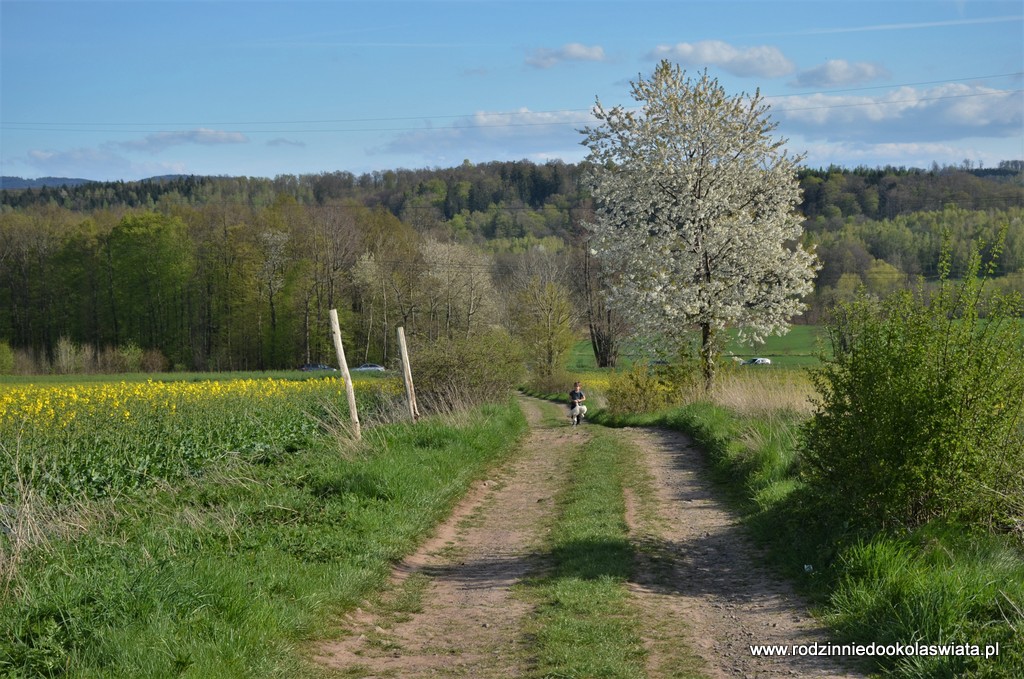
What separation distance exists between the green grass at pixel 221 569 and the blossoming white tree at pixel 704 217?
12.9m

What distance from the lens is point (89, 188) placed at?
13975 cm

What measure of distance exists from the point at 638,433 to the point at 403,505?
1102 centimetres

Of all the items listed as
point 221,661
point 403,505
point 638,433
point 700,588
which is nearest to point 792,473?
point 700,588

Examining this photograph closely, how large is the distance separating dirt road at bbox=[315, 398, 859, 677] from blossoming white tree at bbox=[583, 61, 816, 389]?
1237 cm

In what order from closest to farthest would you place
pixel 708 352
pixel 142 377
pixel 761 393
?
1. pixel 761 393
2. pixel 708 352
3. pixel 142 377

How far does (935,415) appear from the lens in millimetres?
7277

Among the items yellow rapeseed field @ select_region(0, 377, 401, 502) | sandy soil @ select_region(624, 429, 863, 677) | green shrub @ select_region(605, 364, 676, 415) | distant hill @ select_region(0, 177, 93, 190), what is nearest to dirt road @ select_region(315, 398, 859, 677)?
sandy soil @ select_region(624, 429, 863, 677)

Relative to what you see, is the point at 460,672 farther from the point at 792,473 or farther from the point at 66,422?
the point at 66,422

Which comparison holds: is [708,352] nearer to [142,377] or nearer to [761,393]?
[761,393]

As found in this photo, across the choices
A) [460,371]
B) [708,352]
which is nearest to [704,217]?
[708,352]

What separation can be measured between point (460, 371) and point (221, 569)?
1584cm

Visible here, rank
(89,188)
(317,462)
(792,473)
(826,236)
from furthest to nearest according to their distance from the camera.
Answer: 1. (89,188)
2. (826,236)
3. (317,462)
4. (792,473)

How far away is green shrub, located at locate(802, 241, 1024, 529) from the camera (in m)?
7.28

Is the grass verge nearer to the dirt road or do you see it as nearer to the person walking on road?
the dirt road
